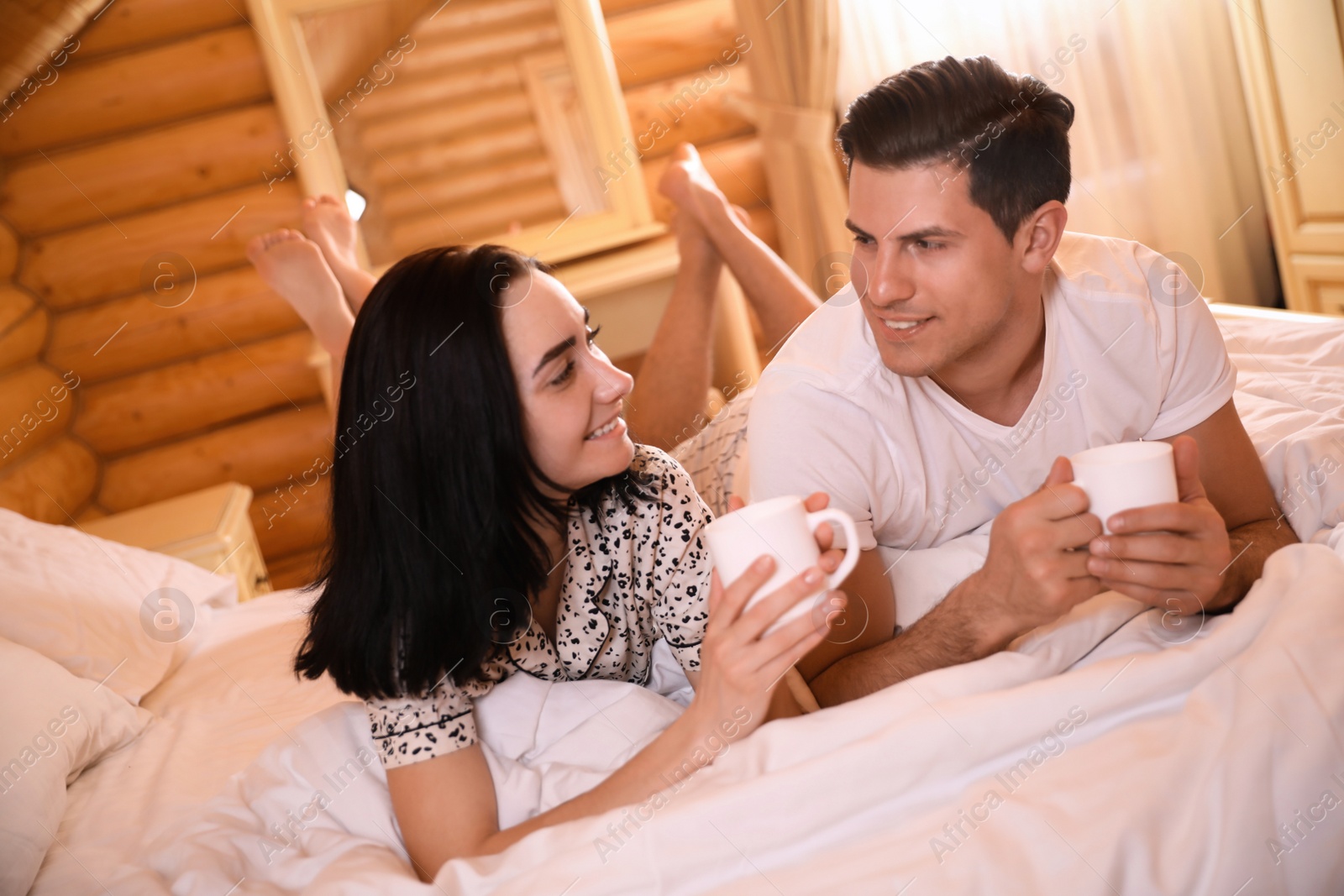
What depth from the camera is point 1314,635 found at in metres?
0.88

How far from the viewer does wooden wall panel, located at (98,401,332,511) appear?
309 centimetres

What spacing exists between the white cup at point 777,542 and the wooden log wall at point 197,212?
241 cm

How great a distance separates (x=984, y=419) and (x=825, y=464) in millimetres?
243

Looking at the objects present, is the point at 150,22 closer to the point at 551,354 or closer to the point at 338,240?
the point at 338,240

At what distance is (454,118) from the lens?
3.05 m

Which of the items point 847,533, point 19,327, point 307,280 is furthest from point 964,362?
point 19,327

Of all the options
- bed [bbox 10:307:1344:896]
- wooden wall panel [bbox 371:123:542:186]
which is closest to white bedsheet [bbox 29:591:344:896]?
bed [bbox 10:307:1344:896]

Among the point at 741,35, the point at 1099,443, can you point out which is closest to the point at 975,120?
the point at 1099,443

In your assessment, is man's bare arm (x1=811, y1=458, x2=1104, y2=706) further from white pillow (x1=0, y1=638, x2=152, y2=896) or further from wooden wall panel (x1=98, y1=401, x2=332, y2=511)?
wooden wall panel (x1=98, y1=401, x2=332, y2=511)

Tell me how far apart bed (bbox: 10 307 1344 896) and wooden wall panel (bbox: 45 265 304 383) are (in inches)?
81.1

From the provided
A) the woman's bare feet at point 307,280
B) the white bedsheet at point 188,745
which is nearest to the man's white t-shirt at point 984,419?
the white bedsheet at point 188,745

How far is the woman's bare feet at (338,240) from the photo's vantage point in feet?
7.60

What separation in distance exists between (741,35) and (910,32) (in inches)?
20.6

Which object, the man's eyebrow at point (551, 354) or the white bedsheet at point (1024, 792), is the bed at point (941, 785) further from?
the man's eyebrow at point (551, 354)
